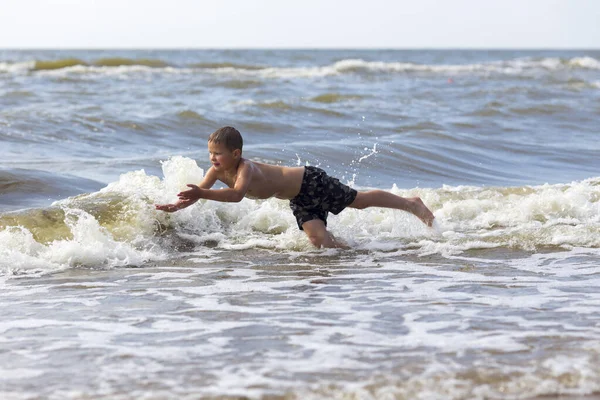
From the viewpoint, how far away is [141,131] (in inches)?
563

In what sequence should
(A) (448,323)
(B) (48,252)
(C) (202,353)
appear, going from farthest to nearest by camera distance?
(B) (48,252) → (A) (448,323) → (C) (202,353)

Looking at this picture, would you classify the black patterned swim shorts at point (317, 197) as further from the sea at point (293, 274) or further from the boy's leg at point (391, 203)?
the sea at point (293, 274)

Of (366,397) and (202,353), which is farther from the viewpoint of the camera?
(202,353)

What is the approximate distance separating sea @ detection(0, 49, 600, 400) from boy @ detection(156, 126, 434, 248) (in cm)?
22

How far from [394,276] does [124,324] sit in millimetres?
2074

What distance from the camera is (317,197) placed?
6926mm

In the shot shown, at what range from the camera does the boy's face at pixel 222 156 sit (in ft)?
21.0

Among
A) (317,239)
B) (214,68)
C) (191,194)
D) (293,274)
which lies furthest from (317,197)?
(214,68)

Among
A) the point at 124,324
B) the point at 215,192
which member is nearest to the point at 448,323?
the point at 124,324

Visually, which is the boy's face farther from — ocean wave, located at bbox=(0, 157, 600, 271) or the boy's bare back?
ocean wave, located at bbox=(0, 157, 600, 271)

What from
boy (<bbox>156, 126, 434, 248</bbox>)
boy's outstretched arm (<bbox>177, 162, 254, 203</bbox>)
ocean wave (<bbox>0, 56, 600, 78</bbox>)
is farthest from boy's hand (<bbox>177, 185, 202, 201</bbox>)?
ocean wave (<bbox>0, 56, 600, 78</bbox>)

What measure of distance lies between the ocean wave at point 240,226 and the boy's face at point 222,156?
0.88 meters

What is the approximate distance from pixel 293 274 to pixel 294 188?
3.41 ft

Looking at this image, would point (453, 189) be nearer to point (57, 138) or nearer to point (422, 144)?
point (422, 144)
